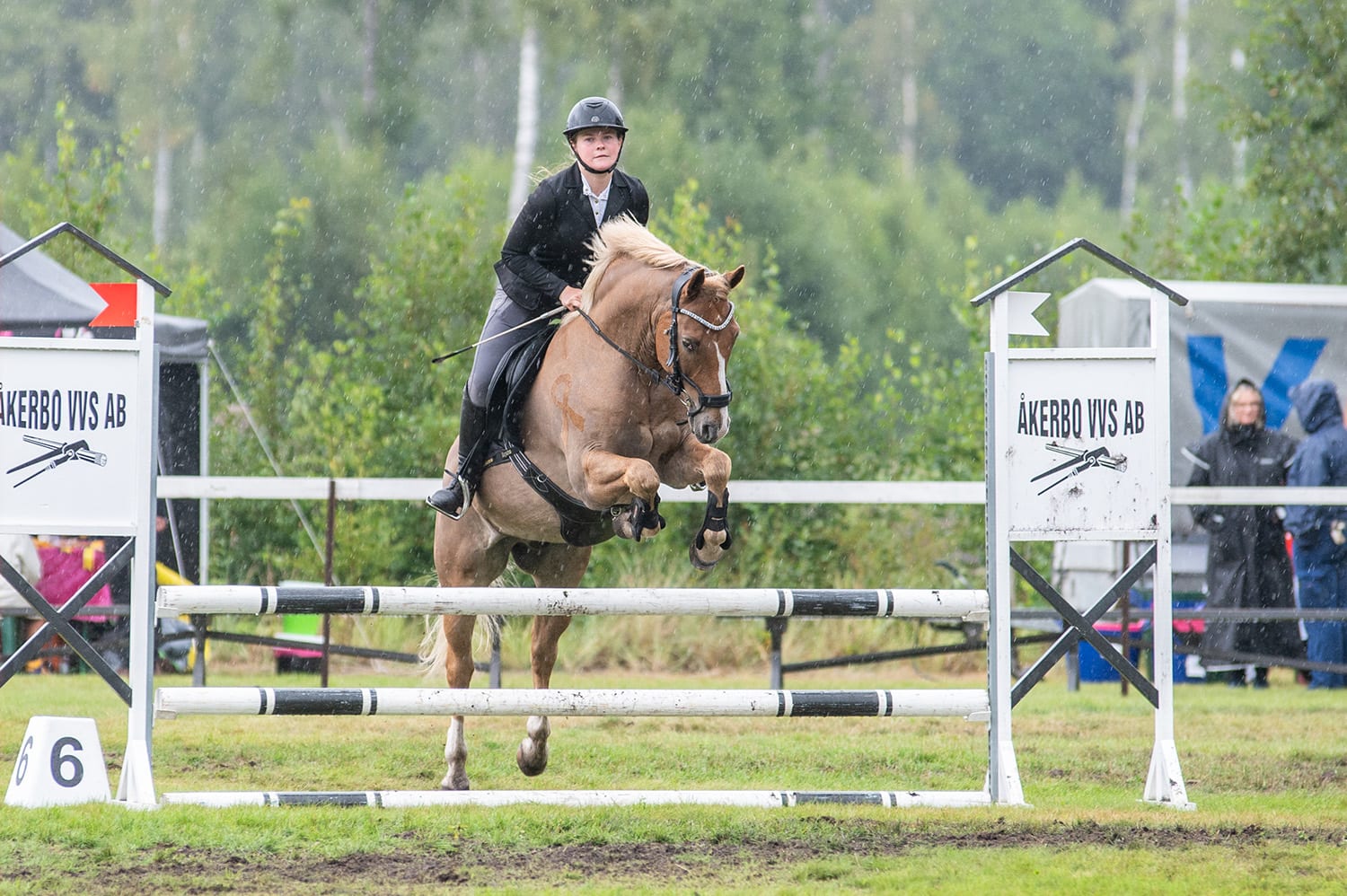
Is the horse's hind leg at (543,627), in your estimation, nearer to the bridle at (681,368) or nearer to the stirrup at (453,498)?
the stirrup at (453,498)

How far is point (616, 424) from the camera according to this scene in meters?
5.82

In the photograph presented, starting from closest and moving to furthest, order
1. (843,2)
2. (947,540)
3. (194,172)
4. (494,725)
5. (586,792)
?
(586,792), (494,725), (947,540), (194,172), (843,2)

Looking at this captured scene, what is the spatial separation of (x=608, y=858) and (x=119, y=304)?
102 inches

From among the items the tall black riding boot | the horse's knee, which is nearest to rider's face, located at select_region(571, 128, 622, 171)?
the tall black riding boot

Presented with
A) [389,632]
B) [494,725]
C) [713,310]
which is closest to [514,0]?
[389,632]

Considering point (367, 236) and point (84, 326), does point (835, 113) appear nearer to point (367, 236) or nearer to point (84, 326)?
point (367, 236)

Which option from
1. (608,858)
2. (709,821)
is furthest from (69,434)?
(709,821)

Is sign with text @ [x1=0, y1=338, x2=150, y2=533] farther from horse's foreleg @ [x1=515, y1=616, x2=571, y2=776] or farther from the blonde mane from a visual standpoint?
horse's foreleg @ [x1=515, y1=616, x2=571, y2=776]

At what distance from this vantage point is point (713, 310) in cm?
555

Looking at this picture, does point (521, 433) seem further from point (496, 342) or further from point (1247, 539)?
point (1247, 539)

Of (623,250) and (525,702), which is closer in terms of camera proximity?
(525,702)

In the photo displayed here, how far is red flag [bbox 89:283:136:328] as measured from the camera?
5375 millimetres

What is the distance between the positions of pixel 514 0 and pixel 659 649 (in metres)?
18.4

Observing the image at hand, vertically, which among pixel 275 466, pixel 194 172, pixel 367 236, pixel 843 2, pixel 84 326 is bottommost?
pixel 275 466
